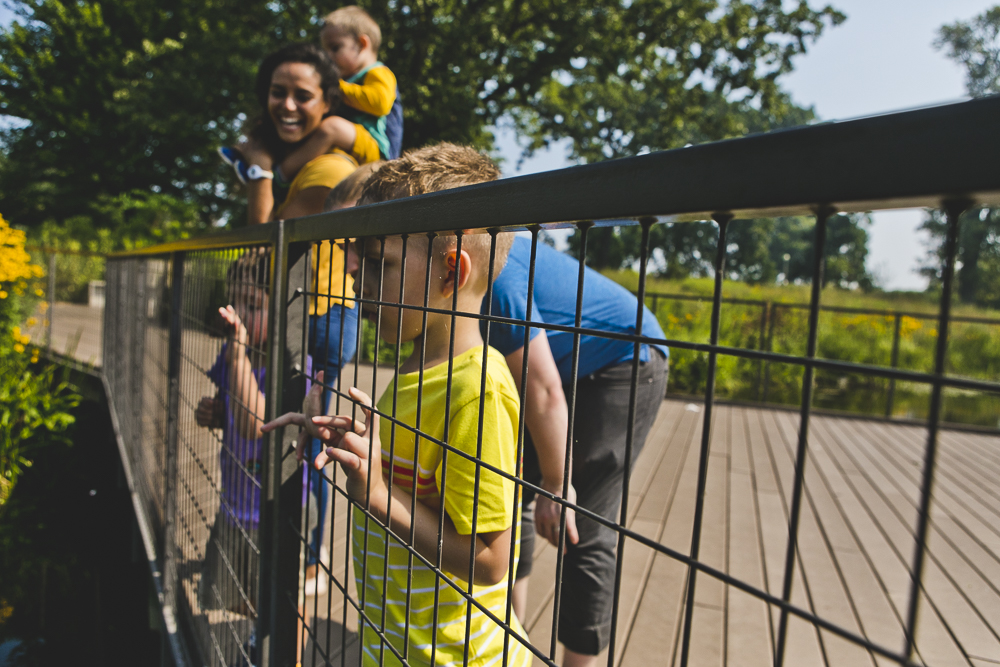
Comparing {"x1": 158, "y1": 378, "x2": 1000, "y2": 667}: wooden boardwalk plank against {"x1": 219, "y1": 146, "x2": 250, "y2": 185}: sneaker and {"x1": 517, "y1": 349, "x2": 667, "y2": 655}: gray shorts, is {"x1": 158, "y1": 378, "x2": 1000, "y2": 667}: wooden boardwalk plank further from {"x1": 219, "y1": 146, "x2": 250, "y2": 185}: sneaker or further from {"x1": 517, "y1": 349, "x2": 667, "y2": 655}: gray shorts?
{"x1": 219, "y1": 146, "x2": 250, "y2": 185}: sneaker

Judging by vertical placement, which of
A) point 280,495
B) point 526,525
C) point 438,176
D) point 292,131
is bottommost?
point 526,525

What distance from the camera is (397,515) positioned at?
96 centimetres

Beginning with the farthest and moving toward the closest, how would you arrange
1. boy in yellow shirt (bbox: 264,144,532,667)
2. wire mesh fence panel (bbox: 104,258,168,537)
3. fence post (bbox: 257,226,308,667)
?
wire mesh fence panel (bbox: 104,258,168,537)
fence post (bbox: 257,226,308,667)
boy in yellow shirt (bbox: 264,144,532,667)

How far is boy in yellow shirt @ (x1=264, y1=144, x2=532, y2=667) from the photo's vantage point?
926 mm

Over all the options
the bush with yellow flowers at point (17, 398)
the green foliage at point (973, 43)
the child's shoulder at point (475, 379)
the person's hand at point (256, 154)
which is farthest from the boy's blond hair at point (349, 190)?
the green foliage at point (973, 43)

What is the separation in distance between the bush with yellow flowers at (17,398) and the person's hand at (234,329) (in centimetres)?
396

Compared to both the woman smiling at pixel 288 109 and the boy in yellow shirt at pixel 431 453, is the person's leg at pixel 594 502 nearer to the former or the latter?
the boy in yellow shirt at pixel 431 453

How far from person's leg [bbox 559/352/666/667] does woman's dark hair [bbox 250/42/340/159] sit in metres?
1.64

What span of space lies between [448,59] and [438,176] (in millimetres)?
11762

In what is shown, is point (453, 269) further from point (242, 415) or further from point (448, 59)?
point (448, 59)

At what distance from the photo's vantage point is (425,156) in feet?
3.94

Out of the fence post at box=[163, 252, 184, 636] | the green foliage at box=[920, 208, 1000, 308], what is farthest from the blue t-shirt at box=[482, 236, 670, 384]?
the green foliage at box=[920, 208, 1000, 308]

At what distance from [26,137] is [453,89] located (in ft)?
54.3

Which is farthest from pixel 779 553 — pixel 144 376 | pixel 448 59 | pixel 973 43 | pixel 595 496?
pixel 973 43
